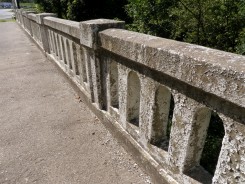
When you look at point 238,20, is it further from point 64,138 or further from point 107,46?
point 64,138

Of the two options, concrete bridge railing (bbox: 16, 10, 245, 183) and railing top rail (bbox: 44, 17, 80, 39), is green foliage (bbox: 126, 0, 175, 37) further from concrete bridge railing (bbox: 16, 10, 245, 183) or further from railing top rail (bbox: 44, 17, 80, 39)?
concrete bridge railing (bbox: 16, 10, 245, 183)

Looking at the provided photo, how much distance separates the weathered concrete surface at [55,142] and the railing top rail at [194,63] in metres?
1.28

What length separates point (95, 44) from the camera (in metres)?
2.86

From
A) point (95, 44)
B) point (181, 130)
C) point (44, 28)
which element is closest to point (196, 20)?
point (95, 44)

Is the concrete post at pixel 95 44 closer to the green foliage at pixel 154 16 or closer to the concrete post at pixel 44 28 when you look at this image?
the green foliage at pixel 154 16

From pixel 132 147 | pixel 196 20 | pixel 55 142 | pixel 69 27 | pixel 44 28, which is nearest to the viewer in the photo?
pixel 132 147

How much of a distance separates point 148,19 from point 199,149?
15.8 feet

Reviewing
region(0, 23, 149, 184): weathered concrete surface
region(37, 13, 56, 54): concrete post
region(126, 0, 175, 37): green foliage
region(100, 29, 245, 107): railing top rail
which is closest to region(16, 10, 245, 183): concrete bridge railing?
region(100, 29, 245, 107): railing top rail

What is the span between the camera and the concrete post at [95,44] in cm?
277

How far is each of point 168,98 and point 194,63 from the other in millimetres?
682

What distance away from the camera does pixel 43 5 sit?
1537 cm

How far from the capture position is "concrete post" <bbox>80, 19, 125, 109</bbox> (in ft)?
9.10

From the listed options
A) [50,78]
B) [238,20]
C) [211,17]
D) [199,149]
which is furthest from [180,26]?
[199,149]

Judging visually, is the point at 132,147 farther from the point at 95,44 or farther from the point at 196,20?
the point at 196,20
